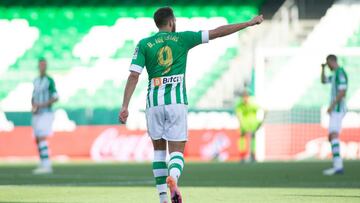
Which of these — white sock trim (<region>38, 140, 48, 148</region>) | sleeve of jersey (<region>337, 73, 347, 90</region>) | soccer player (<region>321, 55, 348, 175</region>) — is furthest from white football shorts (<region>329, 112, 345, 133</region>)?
white sock trim (<region>38, 140, 48, 148</region>)

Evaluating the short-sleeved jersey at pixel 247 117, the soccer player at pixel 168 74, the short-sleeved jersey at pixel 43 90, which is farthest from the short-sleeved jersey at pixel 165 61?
the short-sleeved jersey at pixel 247 117

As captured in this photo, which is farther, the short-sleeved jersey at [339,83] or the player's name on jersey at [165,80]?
the short-sleeved jersey at [339,83]

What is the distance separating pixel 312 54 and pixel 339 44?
129cm

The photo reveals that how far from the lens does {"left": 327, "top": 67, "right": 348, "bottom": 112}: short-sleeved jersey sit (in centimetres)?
1472

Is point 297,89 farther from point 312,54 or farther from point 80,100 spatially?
point 80,100

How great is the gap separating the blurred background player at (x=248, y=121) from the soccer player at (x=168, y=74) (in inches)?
612

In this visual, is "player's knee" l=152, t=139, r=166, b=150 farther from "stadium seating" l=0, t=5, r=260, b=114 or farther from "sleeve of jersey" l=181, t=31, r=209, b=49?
"stadium seating" l=0, t=5, r=260, b=114

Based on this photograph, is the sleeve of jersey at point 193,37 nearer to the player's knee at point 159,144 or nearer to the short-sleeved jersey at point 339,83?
the player's knee at point 159,144

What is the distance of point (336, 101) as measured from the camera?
1477cm

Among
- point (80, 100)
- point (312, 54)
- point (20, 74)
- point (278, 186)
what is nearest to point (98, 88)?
point (80, 100)

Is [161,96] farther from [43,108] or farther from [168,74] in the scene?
[43,108]

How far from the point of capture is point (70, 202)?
353 inches

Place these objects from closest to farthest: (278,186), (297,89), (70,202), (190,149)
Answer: (70,202) → (278,186) → (190,149) → (297,89)

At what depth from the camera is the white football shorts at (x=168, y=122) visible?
24.0ft
